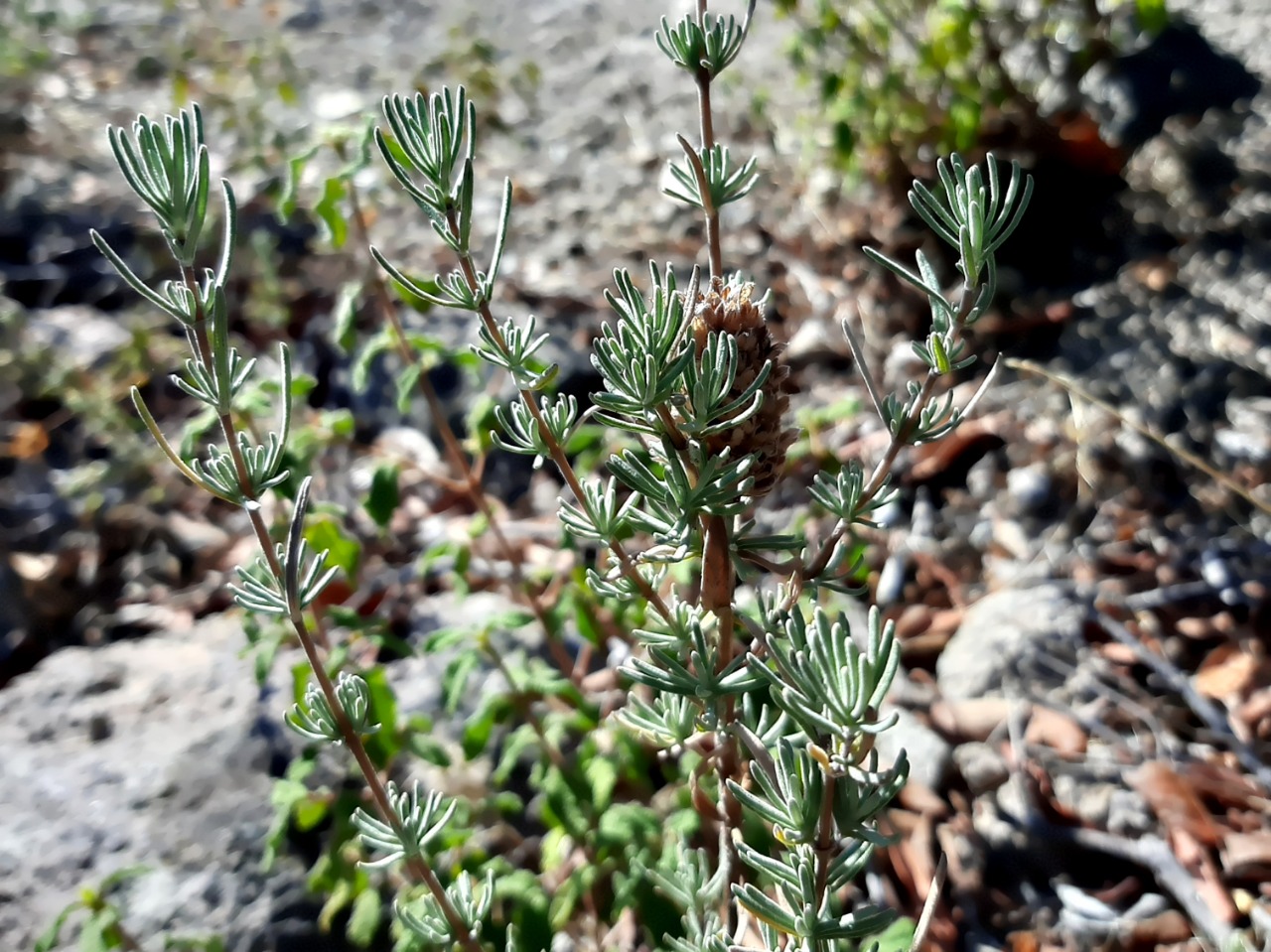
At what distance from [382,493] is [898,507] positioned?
146 centimetres

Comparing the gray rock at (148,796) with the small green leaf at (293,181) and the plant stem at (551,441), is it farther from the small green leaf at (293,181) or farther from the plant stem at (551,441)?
the plant stem at (551,441)

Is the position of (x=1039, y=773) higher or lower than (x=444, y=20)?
lower

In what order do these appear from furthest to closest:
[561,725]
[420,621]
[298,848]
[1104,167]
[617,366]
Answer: [1104,167]
[420,621]
[298,848]
[561,725]
[617,366]

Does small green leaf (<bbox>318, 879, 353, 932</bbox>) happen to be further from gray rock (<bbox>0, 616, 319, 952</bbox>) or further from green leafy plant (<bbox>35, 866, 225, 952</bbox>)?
green leafy plant (<bbox>35, 866, 225, 952</bbox>)

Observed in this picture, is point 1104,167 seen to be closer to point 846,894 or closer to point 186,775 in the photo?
point 846,894

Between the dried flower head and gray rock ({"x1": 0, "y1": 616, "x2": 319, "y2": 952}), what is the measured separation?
4.99 feet

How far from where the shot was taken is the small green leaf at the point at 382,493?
2.01 metres

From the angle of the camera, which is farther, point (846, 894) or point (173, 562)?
point (173, 562)

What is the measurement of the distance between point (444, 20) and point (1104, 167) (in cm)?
424

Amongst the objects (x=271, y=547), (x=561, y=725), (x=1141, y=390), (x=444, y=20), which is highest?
(x=444, y=20)

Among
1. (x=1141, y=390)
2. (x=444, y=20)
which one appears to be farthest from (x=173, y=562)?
(x=444, y=20)

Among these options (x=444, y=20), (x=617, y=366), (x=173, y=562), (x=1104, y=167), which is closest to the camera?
(x=617, y=366)

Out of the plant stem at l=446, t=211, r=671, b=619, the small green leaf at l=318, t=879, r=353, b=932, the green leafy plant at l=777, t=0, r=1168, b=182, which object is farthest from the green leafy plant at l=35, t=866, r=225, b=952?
the green leafy plant at l=777, t=0, r=1168, b=182

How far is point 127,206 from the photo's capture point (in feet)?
14.4
